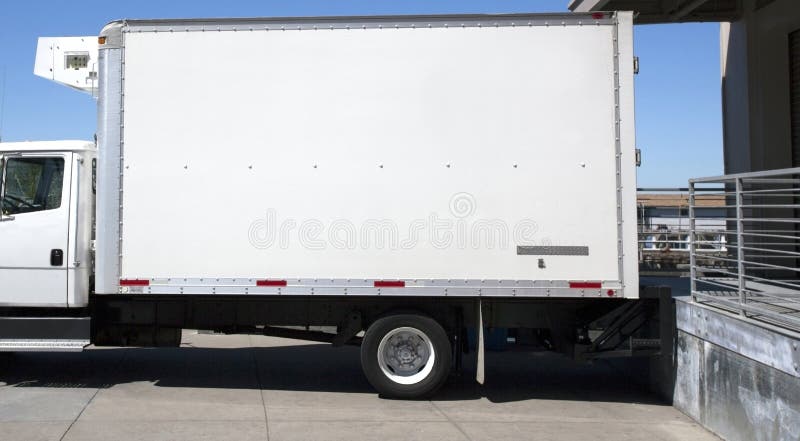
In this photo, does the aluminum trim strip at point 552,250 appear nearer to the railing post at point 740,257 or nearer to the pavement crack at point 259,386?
the railing post at point 740,257

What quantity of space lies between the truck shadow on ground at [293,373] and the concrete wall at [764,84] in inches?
186

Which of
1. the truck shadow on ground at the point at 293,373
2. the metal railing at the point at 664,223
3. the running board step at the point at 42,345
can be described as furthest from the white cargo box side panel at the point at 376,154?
the metal railing at the point at 664,223

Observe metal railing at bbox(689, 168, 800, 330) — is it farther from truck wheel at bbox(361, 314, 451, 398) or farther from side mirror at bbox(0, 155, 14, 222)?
side mirror at bbox(0, 155, 14, 222)

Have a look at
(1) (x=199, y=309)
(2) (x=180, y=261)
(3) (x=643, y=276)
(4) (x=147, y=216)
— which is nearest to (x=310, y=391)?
(1) (x=199, y=309)

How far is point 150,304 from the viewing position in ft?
25.6

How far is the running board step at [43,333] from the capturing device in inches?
297

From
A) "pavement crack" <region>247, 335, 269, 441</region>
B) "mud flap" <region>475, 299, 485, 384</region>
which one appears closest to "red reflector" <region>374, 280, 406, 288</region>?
"mud flap" <region>475, 299, 485, 384</region>

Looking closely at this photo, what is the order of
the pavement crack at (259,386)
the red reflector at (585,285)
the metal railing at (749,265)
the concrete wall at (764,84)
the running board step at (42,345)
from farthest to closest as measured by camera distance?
the concrete wall at (764,84), the running board step at (42,345), the red reflector at (585,285), the pavement crack at (259,386), the metal railing at (749,265)

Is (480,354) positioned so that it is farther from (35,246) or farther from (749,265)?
(35,246)

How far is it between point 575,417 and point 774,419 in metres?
2.05

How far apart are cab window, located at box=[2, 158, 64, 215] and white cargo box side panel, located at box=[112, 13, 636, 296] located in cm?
97

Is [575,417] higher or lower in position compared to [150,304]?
lower

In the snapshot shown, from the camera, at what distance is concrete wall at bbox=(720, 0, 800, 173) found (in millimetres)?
11484

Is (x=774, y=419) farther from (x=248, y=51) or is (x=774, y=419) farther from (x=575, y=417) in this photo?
(x=248, y=51)
